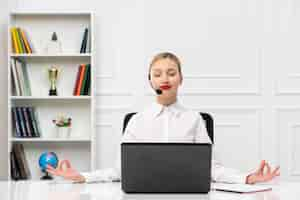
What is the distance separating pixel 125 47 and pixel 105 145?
747 mm

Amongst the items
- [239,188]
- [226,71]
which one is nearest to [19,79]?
[226,71]

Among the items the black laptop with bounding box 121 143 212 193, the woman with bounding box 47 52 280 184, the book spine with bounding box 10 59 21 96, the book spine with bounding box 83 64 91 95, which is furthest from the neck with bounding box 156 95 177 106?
the book spine with bounding box 10 59 21 96

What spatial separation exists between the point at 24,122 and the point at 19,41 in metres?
0.59

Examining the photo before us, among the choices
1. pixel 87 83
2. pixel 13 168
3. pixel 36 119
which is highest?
pixel 87 83

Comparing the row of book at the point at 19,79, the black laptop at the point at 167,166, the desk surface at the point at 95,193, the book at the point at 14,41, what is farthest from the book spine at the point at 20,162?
the black laptop at the point at 167,166

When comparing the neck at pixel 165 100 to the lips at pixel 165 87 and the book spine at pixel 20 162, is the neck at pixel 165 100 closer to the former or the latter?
the lips at pixel 165 87

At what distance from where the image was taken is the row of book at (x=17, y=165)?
13.7 feet

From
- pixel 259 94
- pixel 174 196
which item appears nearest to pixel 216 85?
pixel 259 94

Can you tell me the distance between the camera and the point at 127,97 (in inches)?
172

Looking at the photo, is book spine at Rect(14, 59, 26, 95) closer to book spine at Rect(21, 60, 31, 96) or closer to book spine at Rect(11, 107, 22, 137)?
book spine at Rect(21, 60, 31, 96)

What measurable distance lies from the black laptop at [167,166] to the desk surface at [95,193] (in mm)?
30

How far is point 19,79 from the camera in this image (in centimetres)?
422

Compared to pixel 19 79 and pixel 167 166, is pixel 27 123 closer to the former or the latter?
pixel 19 79

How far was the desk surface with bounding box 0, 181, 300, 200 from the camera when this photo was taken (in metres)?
1.76
